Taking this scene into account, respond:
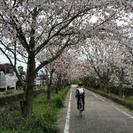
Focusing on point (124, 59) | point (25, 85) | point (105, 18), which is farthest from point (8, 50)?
point (124, 59)

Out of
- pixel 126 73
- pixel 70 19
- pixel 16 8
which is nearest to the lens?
pixel 16 8

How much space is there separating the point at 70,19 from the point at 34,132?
4.24 m

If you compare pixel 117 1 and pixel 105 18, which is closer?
pixel 117 1

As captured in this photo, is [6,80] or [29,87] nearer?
[29,87]

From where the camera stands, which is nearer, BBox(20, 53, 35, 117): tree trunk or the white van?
BBox(20, 53, 35, 117): tree trunk

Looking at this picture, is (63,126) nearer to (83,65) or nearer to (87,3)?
(87,3)

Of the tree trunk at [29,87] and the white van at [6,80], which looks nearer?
the tree trunk at [29,87]

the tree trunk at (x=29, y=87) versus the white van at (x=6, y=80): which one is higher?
the white van at (x=6, y=80)

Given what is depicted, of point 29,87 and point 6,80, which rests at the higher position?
point 6,80

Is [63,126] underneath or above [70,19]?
underneath

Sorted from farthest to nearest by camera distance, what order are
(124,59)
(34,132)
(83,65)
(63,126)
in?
(83,65), (124,59), (63,126), (34,132)

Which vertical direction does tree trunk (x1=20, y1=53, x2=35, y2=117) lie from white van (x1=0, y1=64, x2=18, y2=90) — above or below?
below

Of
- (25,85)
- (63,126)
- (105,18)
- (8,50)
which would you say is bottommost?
(63,126)

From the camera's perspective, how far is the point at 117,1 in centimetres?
1331
